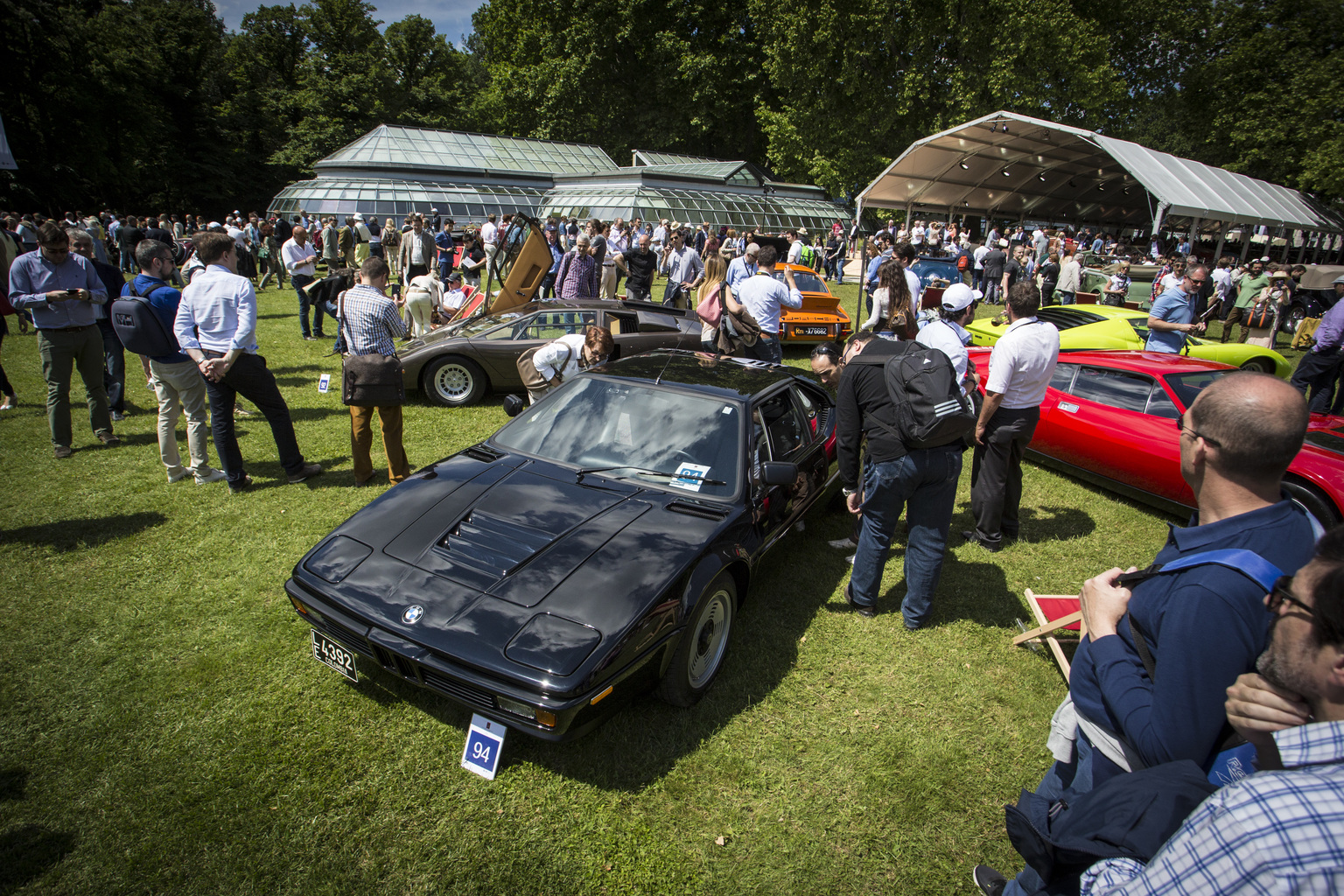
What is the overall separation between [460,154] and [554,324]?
28425 millimetres

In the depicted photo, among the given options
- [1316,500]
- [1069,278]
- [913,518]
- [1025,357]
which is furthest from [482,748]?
[1069,278]

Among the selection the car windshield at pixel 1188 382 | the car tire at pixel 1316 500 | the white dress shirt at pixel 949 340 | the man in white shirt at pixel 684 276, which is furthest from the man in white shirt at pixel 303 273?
the car tire at pixel 1316 500

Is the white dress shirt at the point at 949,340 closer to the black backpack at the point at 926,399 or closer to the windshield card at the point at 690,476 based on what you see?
the black backpack at the point at 926,399

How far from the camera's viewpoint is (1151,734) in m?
1.57

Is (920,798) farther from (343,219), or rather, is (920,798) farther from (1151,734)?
(343,219)

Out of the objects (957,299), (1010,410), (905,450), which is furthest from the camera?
(1010,410)

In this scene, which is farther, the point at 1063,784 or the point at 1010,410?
the point at 1010,410

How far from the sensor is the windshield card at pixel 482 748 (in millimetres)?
2785

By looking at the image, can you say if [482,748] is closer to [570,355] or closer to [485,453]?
[485,453]

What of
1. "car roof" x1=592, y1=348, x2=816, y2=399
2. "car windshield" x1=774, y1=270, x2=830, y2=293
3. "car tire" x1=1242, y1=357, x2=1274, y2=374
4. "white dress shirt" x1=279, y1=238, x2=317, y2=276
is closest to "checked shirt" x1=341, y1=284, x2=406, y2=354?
"car roof" x1=592, y1=348, x2=816, y2=399

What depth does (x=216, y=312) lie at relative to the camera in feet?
16.6

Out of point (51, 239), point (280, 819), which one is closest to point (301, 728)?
point (280, 819)

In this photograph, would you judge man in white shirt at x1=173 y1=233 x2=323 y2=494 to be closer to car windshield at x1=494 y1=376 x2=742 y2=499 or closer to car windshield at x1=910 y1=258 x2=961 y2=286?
car windshield at x1=494 y1=376 x2=742 y2=499

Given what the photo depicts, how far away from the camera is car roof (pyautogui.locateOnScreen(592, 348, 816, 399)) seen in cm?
423
